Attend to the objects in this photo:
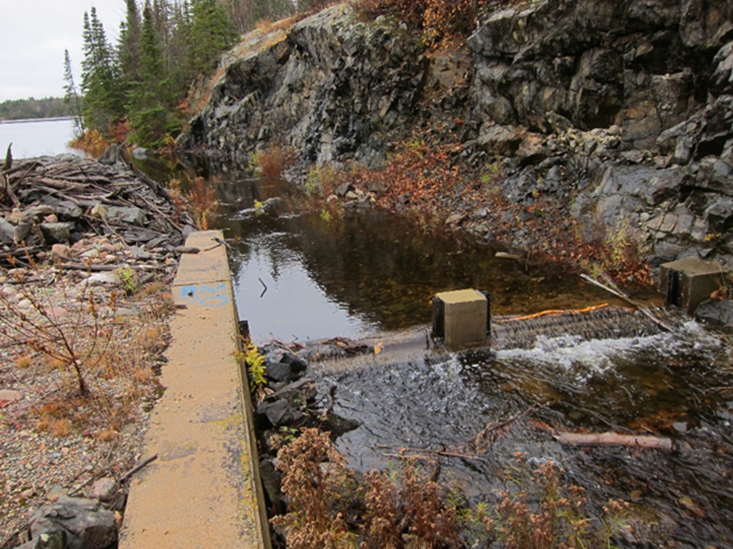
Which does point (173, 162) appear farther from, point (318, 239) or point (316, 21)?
point (318, 239)

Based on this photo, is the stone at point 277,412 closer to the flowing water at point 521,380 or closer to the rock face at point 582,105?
the flowing water at point 521,380

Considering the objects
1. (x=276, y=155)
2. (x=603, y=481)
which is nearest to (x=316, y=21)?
(x=276, y=155)

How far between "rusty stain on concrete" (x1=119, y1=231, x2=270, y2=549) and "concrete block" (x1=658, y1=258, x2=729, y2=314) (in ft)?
24.7

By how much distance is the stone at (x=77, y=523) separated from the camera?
344 cm

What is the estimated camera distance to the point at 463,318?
8.03m

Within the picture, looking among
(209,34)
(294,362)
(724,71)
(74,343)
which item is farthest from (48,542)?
(209,34)

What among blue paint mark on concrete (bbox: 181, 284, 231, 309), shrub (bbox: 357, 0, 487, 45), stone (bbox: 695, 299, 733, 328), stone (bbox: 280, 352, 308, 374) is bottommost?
stone (bbox: 280, 352, 308, 374)

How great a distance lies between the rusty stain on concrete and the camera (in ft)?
11.3

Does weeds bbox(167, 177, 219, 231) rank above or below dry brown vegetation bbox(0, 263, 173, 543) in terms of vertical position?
above

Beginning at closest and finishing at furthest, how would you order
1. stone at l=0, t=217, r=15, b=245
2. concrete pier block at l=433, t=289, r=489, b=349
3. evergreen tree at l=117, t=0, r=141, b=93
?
concrete pier block at l=433, t=289, r=489, b=349 → stone at l=0, t=217, r=15, b=245 → evergreen tree at l=117, t=0, r=141, b=93

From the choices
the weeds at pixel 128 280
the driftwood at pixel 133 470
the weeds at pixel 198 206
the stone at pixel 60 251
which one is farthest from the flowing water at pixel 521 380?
the weeds at pixel 198 206

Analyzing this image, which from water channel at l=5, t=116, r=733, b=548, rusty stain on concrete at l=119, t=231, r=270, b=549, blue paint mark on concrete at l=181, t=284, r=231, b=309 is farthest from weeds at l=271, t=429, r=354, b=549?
blue paint mark on concrete at l=181, t=284, r=231, b=309

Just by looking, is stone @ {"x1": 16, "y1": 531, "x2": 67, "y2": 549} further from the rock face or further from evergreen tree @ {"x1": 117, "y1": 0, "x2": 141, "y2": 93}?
evergreen tree @ {"x1": 117, "y1": 0, "x2": 141, "y2": 93}

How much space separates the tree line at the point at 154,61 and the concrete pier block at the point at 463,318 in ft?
129
